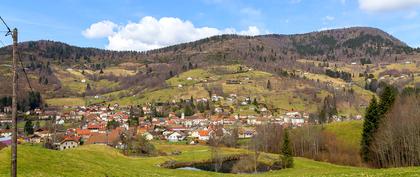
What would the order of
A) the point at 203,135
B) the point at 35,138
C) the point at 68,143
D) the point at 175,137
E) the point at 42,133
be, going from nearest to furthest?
the point at 68,143, the point at 35,138, the point at 42,133, the point at 203,135, the point at 175,137

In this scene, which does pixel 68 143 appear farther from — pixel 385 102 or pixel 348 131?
pixel 385 102

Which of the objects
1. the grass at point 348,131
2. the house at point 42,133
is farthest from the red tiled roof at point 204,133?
the house at point 42,133

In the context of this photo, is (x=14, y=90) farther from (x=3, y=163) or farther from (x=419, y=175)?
(x=419, y=175)

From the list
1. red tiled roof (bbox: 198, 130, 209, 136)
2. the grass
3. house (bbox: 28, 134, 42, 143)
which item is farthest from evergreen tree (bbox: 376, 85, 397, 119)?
house (bbox: 28, 134, 42, 143)

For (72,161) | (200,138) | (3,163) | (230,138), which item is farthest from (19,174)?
(200,138)

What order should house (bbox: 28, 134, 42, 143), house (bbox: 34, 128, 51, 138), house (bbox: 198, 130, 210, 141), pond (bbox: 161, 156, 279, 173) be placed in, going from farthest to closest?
house (bbox: 198, 130, 210, 141) < house (bbox: 34, 128, 51, 138) < house (bbox: 28, 134, 42, 143) < pond (bbox: 161, 156, 279, 173)

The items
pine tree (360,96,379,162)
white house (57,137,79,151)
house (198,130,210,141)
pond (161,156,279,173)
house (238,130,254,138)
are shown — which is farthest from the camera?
house (238,130,254,138)

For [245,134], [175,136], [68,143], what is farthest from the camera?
[175,136]

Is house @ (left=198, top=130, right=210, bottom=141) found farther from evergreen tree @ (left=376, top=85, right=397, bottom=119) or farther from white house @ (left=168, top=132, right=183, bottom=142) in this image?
evergreen tree @ (left=376, top=85, right=397, bottom=119)

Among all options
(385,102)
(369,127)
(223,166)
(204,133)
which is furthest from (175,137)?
(385,102)

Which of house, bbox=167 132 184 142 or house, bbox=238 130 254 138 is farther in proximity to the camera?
house, bbox=167 132 184 142

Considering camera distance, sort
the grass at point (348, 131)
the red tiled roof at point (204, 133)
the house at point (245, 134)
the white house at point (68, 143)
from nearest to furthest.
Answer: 1. the grass at point (348, 131)
2. the white house at point (68, 143)
3. the house at point (245, 134)
4. the red tiled roof at point (204, 133)

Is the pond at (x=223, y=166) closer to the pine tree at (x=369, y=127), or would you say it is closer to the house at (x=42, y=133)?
the pine tree at (x=369, y=127)

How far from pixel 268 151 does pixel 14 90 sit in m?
111
